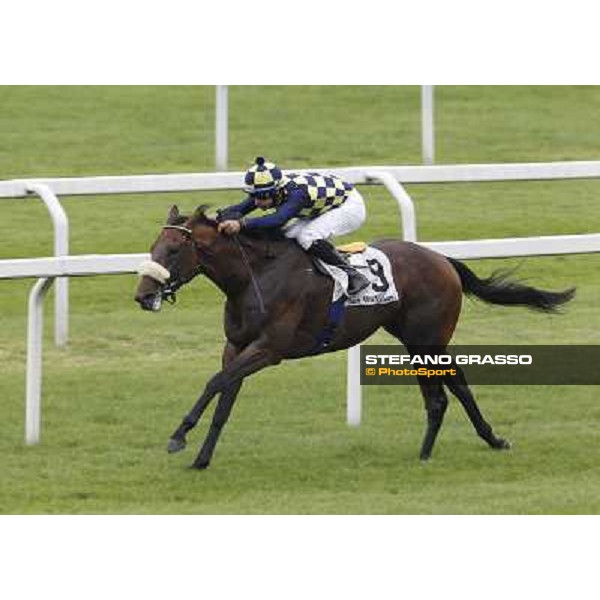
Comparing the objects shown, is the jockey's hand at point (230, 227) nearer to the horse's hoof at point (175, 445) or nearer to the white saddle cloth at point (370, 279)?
the white saddle cloth at point (370, 279)

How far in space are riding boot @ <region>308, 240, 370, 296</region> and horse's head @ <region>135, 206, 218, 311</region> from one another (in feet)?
1.90

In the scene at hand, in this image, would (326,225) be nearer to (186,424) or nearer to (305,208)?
(305,208)

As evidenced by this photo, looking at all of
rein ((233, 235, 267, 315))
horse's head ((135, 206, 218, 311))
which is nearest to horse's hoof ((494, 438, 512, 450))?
rein ((233, 235, 267, 315))

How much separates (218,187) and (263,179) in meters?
1.63

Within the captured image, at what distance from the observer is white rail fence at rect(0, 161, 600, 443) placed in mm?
10555

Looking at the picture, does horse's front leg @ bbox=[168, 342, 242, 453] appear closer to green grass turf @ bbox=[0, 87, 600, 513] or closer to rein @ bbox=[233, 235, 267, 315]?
green grass turf @ bbox=[0, 87, 600, 513]

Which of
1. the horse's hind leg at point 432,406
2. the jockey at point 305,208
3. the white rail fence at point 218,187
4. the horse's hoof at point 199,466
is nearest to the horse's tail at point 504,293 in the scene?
the white rail fence at point 218,187

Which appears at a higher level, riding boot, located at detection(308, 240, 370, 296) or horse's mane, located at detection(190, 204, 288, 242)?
horse's mane, located at detection(190, 204, 288, 242)

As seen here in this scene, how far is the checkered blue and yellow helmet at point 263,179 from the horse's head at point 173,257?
0.28 metres

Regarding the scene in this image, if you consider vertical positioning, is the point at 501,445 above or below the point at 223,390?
below

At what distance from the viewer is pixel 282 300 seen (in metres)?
10.5

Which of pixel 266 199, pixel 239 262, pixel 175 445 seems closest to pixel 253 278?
pixel 239 262

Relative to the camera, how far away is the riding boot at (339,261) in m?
10.6

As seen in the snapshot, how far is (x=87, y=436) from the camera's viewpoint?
11102 mm
